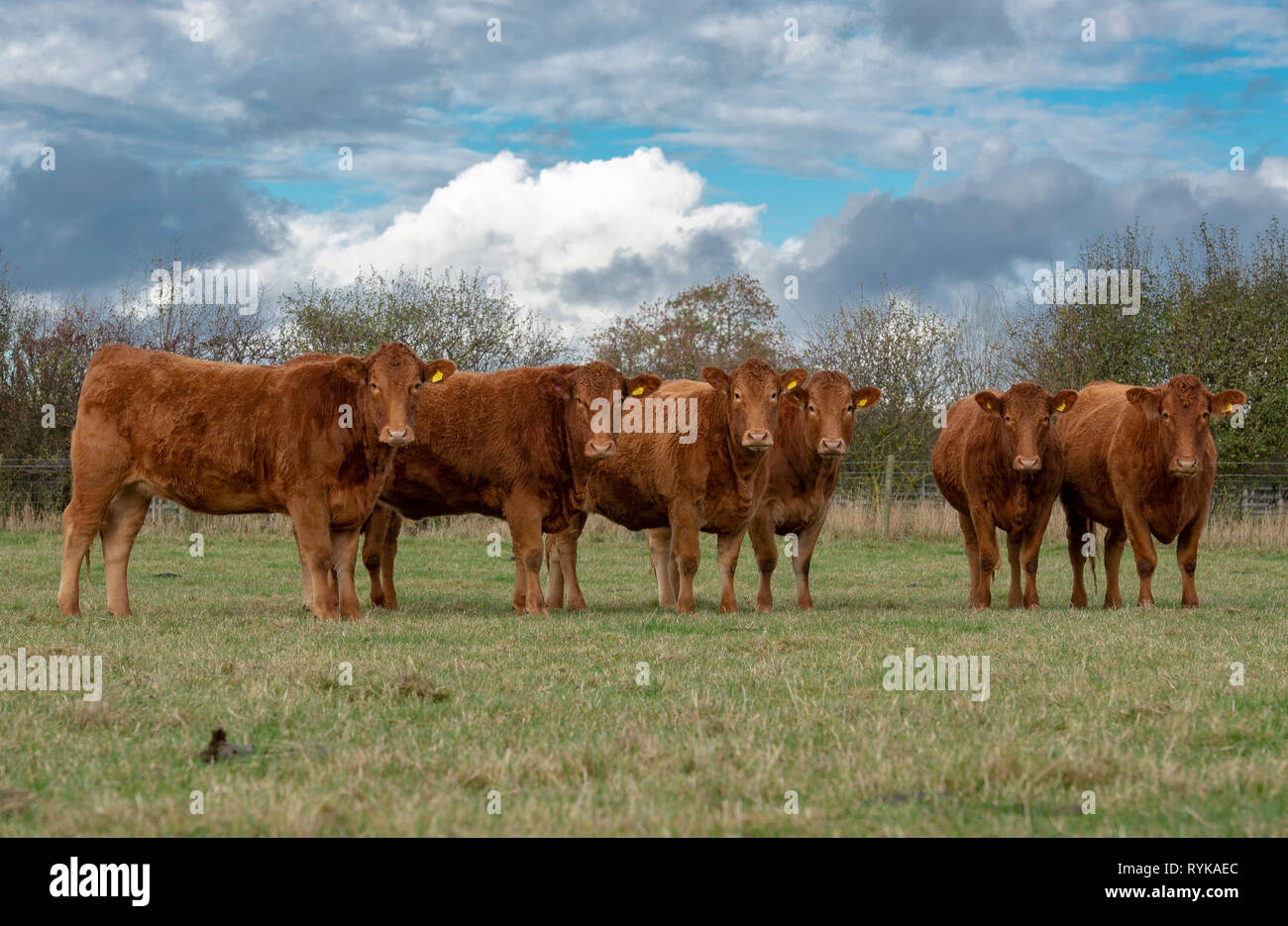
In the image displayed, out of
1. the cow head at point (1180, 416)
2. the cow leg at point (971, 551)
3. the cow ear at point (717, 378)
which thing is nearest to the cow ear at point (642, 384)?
the cow ear at point (717, 378)

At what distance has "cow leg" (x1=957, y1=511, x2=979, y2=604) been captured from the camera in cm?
1308

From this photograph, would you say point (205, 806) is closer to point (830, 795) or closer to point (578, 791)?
point (578, 791)

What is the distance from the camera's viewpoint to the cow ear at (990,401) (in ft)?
42.5

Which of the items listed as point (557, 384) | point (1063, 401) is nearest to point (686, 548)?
point (557, 384)

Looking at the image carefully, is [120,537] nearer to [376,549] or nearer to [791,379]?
[376,549]

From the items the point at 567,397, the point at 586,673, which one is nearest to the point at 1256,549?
the point at 567,397

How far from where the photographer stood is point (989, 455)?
13125 mm

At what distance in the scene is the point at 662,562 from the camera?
13.4 metres

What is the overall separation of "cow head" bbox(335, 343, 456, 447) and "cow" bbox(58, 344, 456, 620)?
0.01 m

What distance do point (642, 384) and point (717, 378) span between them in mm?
765

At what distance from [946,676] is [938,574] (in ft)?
37.6

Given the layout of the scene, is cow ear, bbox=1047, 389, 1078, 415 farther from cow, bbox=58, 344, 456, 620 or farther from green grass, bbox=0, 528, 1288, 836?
cow, bbox=58, 344, 456, 620

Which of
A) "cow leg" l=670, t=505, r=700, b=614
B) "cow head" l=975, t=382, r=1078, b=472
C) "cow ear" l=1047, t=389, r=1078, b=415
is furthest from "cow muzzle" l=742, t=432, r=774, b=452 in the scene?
"cow ear" l=1047, t=389, r=1078, b=415

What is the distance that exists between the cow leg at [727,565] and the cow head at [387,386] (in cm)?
323
